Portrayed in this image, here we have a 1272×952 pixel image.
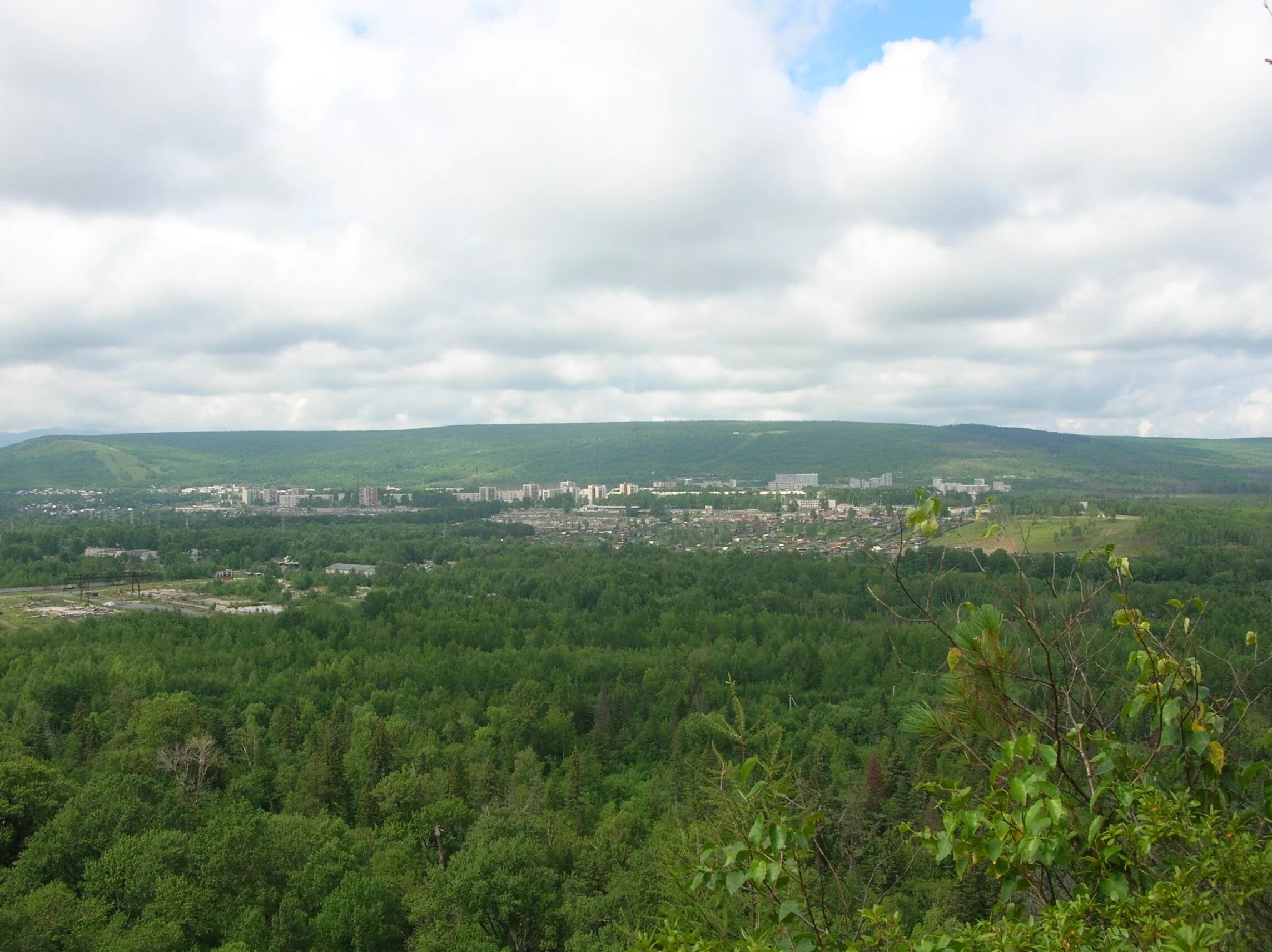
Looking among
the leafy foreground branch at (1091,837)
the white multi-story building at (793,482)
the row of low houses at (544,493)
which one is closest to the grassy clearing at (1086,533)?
the leafy foreground branch at (1091,837)

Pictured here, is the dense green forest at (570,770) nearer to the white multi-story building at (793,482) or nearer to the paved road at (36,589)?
the paved road at (36,589)

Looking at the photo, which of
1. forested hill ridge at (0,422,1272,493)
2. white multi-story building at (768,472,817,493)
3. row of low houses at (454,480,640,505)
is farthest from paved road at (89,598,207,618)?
forested hill ridge at (0,422,1272,493)

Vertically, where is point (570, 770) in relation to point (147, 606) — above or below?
below

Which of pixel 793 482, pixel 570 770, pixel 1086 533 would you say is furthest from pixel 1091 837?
pixel 793 482

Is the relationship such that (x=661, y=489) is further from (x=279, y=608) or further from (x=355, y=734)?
(x=355, y=734)

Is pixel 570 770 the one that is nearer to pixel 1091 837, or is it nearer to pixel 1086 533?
pixel 1091 837

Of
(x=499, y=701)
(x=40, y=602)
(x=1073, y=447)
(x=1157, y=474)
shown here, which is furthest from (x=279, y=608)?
(x=1073, y=447)
